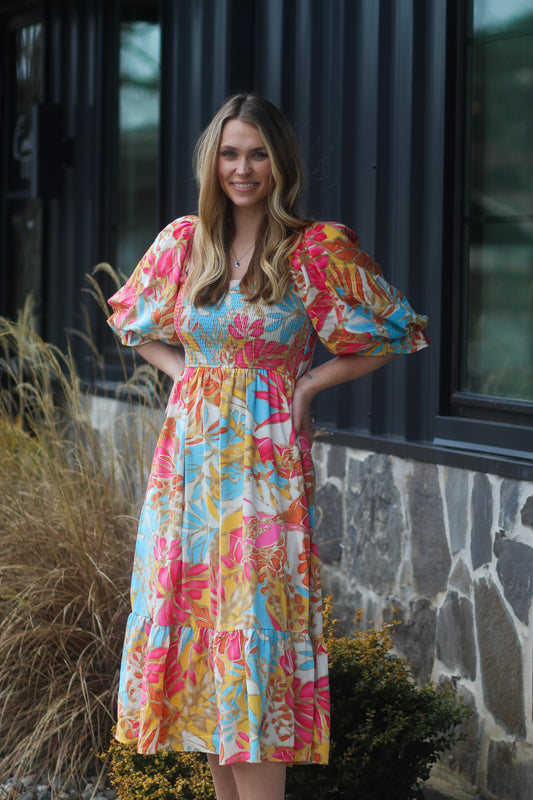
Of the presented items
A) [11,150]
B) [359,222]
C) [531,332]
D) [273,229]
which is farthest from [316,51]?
[11,150]

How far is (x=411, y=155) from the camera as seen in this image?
3.65 m

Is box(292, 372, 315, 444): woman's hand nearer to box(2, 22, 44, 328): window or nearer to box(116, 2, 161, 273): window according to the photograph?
box(116, 2, 161, 273): window

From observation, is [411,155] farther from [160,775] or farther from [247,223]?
[160,775]

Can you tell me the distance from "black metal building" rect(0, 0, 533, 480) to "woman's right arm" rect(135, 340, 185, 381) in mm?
1060

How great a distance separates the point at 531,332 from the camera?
3.42 meters

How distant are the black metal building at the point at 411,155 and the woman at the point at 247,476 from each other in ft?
2.88

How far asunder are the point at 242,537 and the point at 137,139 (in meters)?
3.77

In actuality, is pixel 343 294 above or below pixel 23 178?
below

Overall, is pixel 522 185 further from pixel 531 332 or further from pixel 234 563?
pixel 234 563

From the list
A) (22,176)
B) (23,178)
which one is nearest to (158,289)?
(22,176)

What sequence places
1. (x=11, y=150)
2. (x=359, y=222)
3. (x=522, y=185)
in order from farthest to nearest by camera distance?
(x=11, y=150), (x=359, y=222), (x=522, y=185)

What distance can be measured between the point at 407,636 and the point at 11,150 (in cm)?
487

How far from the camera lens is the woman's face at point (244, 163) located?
255 centimetres

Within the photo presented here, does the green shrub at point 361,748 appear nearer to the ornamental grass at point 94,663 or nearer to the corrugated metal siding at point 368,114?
the ornamental grass at point 94,663
